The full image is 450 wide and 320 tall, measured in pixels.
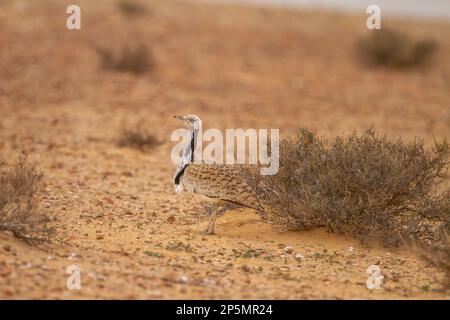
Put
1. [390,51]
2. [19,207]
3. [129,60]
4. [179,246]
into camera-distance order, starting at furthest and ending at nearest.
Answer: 1. [390,51]
2. [129,60]
3. [179,246]
4. [19,207]

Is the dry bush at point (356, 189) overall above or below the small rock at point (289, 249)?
above

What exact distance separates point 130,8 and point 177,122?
1025cm

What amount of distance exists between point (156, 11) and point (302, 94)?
29.8ft

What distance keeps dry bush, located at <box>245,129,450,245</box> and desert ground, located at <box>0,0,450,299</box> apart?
211 mm

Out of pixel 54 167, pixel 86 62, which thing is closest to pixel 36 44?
pixel 86 62

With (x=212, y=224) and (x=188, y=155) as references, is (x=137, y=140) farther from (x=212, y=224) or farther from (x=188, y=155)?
(x=212, y=224)

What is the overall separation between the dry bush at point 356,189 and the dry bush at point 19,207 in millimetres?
1980

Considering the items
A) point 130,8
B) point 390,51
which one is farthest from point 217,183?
point 130,8

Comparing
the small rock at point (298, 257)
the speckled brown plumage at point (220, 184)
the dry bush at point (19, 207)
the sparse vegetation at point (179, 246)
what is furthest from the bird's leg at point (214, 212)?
the dry bush at point (19, 207)

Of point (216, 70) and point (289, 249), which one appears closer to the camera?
point (289, 249)

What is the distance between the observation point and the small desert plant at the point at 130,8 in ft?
75.0

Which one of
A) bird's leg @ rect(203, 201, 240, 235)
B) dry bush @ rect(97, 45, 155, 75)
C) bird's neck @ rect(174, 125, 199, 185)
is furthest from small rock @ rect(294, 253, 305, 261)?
dry bush @ rect(97, 45, 155, 75)

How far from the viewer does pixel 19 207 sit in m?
5.98

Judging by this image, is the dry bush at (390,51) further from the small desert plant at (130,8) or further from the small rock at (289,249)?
the small rock at (289,249)
